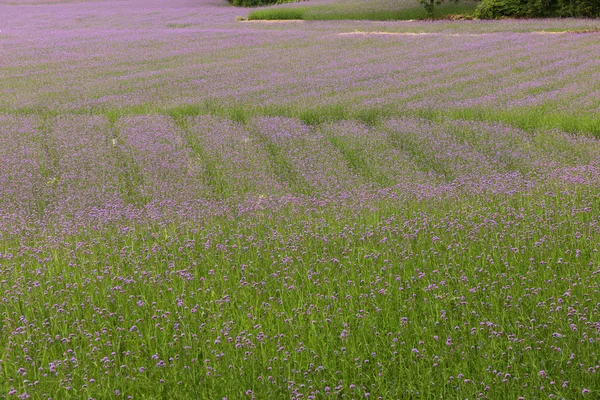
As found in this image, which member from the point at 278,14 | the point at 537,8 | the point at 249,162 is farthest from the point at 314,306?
the point at 278,14

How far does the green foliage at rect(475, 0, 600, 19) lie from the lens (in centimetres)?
2456

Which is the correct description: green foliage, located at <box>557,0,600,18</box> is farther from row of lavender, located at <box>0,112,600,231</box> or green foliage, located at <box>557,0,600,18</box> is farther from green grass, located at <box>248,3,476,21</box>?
row of lavender, located at <box>0,112,600,231</box>

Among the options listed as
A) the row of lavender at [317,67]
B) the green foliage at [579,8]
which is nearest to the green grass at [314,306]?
the row of lavender at [317,67]

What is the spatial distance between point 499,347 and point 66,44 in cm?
2038

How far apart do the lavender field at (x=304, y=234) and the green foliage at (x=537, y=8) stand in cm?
1104

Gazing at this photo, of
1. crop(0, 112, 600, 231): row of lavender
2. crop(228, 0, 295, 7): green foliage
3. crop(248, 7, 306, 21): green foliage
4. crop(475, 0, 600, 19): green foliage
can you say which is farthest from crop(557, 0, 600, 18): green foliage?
crop(228, 0, 295, 7): green foliage

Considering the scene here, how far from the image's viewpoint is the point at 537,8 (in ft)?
83.1

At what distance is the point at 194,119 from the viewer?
35.8 feet

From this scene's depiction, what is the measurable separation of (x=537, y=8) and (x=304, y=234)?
22681 millimetres

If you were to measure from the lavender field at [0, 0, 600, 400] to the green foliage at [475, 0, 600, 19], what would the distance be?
36.2 feet

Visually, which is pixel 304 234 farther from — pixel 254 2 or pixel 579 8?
pixel 254 2

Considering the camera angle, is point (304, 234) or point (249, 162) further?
point (249, 162)

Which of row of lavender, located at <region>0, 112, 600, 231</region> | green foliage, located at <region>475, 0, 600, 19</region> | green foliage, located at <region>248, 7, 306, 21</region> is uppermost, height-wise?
green foliage, located at <region>475, 0, 600, 19</region>

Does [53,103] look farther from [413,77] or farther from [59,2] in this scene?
[59,2]
